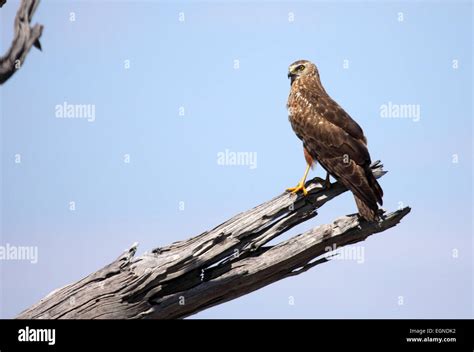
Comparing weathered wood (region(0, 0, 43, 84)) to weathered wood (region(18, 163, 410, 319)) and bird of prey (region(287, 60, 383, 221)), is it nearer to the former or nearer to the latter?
weathered wood (region(18, 163, 410, 319))

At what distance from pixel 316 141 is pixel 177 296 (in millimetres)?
2645

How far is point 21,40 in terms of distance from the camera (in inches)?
357

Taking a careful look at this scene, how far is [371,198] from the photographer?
780 cm

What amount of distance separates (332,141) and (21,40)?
14.6 feet

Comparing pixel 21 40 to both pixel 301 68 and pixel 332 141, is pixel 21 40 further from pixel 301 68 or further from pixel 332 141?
pixel 332 141

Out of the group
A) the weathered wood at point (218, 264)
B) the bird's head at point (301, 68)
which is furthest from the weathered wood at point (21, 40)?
the bird's head at point (301, 68)

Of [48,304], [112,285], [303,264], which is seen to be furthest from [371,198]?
[48,304]

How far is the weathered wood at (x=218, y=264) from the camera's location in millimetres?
7941

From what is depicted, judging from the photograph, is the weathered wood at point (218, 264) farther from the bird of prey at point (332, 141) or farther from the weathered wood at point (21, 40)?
the weathered wood at point (21, 40)

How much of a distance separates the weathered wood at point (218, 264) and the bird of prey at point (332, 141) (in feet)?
0.76

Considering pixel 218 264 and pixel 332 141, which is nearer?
pixel 218 264

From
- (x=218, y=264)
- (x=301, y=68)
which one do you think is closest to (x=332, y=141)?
(x=301, y=68)

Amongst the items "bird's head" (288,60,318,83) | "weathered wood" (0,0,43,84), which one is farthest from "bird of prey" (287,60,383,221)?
"weathered wood" (0,0,43,84)
